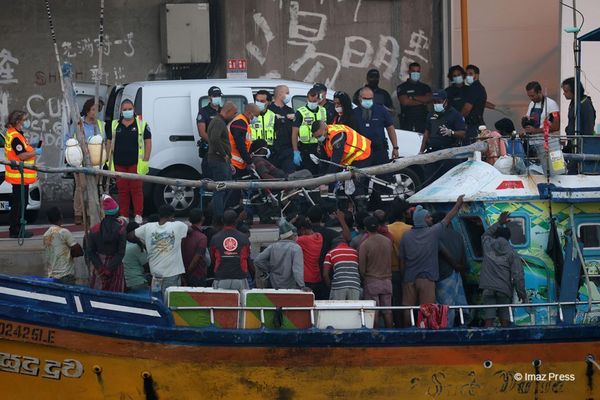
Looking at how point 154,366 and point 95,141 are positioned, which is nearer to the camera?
point 154,366

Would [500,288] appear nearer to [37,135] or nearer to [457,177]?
[457,177]

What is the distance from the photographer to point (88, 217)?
50.1 feet

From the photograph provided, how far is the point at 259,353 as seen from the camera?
12.8 metres

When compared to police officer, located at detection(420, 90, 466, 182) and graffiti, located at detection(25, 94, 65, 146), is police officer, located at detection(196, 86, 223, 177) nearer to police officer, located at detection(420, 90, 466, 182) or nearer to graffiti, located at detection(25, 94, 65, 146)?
police officer, located at detection(420, 90, 466, 182)

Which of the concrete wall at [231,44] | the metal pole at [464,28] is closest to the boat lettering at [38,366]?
the concrete wall at [231,44]

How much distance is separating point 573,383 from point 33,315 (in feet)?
16.6

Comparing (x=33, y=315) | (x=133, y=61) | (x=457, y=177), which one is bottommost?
(x=33, y=315)

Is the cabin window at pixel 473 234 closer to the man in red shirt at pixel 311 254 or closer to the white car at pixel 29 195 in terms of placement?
the man in red shirt at pixel 311 254

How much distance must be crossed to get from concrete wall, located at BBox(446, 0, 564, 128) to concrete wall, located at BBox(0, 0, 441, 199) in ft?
2.99

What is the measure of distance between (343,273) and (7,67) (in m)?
12.1

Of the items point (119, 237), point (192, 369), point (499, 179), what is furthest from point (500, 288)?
point (119, 237)

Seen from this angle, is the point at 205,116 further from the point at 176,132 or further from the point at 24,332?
the point at 24,332

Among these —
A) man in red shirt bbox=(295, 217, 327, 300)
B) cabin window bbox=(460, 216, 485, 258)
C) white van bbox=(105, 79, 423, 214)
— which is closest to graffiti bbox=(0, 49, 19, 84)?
white van bbox=(105, 79, 423, 214)

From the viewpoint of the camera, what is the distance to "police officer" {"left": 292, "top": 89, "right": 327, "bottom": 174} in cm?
1856
